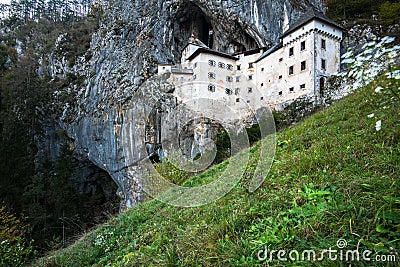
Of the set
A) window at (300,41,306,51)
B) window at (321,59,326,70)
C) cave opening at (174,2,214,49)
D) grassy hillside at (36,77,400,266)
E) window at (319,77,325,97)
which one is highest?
cave opening at (174,2,214,49)

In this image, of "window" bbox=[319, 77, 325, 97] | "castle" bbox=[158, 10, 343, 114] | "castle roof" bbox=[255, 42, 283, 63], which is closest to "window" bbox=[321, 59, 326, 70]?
"castle" bbox=[158, 10, 343, 114]

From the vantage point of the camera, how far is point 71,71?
38281 mm

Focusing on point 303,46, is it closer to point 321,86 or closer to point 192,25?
point 321,86

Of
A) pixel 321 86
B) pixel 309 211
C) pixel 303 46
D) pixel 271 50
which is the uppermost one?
pixel 271 50

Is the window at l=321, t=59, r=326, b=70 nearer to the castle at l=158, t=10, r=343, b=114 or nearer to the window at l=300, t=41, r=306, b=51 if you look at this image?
the castle at l=158, t=10, r=343, b=114

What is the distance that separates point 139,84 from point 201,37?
45.7 feet

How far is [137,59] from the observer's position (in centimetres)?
2900

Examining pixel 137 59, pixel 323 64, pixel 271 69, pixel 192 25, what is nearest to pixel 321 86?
pixel 323 64

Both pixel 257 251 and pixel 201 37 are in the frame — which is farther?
pixel 201 37

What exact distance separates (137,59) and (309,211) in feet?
98.1

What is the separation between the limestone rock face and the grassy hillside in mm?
21054

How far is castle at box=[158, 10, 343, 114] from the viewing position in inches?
898

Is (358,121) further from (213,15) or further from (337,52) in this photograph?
(213,15)

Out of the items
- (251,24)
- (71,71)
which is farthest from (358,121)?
(71,71)
